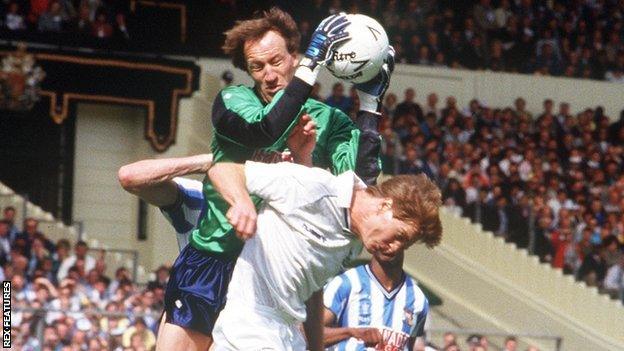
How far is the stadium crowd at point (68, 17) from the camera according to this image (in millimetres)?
20719

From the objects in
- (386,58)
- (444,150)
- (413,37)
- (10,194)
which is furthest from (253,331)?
(413,37)

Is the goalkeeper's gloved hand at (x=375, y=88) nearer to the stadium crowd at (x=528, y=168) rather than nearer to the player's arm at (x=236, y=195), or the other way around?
the player's arm at (x=236, y=195)

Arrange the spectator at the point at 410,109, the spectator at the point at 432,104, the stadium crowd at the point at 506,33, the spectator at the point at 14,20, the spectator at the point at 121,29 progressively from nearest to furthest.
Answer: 1. the spectator at the point at 14,20
2. the spectator at the point at 121,29
3. the spectator at the point at 410,109
4. the spectator at the point at 432,104
5. the stadium crowd at the point at 506,33

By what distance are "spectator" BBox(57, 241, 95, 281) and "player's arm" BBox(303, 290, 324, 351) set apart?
9.33 metres

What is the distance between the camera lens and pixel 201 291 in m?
7.03

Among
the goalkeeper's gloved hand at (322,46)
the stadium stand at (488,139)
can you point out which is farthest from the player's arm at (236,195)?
the stadium stand at (488,139)

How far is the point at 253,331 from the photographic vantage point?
6434mm

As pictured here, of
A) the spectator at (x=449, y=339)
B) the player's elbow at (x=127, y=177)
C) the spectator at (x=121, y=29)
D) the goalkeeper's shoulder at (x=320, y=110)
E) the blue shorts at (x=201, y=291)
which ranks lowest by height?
the spectator at (x=121, y=29)

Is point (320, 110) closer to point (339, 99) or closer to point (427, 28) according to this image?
point (339, 99)

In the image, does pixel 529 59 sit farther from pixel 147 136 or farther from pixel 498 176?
pixel 147 136

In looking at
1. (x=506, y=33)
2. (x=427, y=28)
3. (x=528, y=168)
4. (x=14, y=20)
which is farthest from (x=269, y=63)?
(x=506, y=33)

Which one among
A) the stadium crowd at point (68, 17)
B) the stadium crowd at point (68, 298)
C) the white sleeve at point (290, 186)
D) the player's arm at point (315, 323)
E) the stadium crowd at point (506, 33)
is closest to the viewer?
the white sleeve at point (290, 186)

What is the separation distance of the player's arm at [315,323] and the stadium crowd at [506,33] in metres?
15.4

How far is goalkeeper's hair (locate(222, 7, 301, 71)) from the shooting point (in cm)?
715
